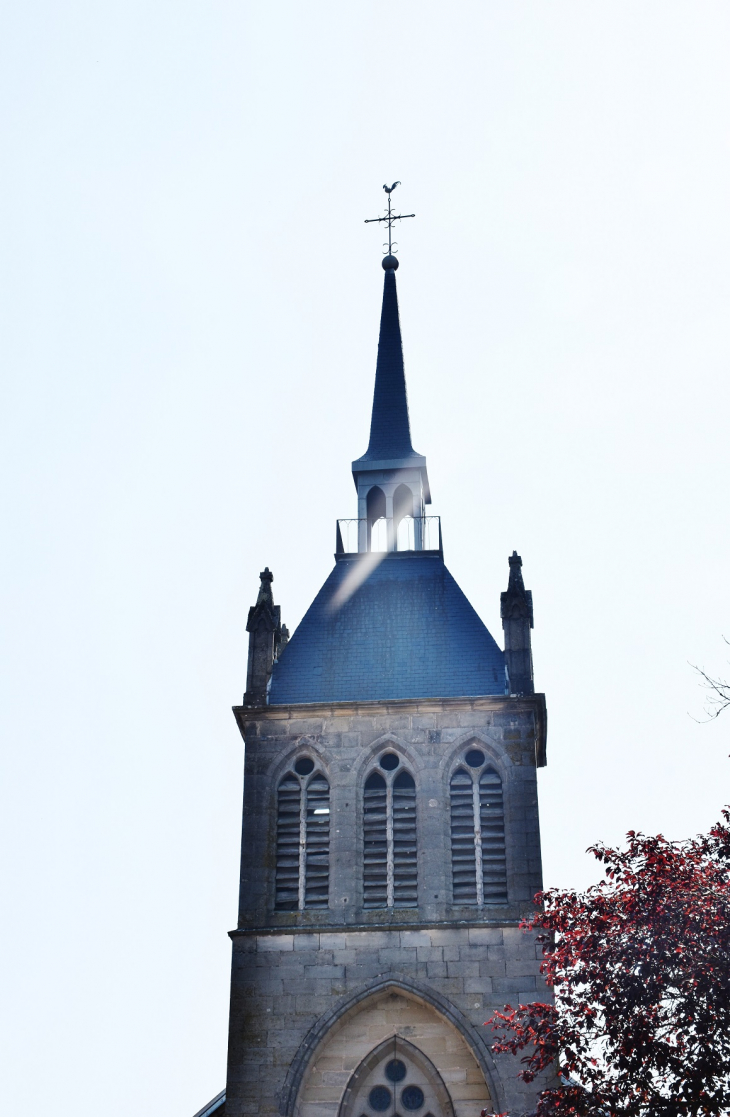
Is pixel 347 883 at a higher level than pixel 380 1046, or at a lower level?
higher

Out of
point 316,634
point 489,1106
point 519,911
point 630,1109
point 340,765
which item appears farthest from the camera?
point 316,634

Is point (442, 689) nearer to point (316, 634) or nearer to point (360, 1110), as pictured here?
point (316, 634)

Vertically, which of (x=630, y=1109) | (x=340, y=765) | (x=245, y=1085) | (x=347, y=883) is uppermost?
(x=340, y=765)

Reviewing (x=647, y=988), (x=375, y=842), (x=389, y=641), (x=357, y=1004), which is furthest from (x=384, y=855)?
(x=647, y=988)

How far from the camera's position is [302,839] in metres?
24.7

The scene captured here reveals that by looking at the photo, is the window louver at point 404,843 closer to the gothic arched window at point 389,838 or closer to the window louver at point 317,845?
the gothic arched window at point 389,838

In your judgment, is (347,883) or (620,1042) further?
(347,883)

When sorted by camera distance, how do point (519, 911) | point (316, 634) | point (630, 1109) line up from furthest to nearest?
point (316, 634) < point (519, 911) < point (630, 1109)

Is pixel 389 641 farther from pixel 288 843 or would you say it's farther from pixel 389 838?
pixel 288 843

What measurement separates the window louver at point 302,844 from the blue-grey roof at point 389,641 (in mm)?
1752

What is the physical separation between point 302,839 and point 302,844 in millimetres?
92

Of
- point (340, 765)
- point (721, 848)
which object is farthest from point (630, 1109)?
point (340, 765)

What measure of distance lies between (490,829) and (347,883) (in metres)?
2.69

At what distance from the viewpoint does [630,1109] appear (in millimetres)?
15906
